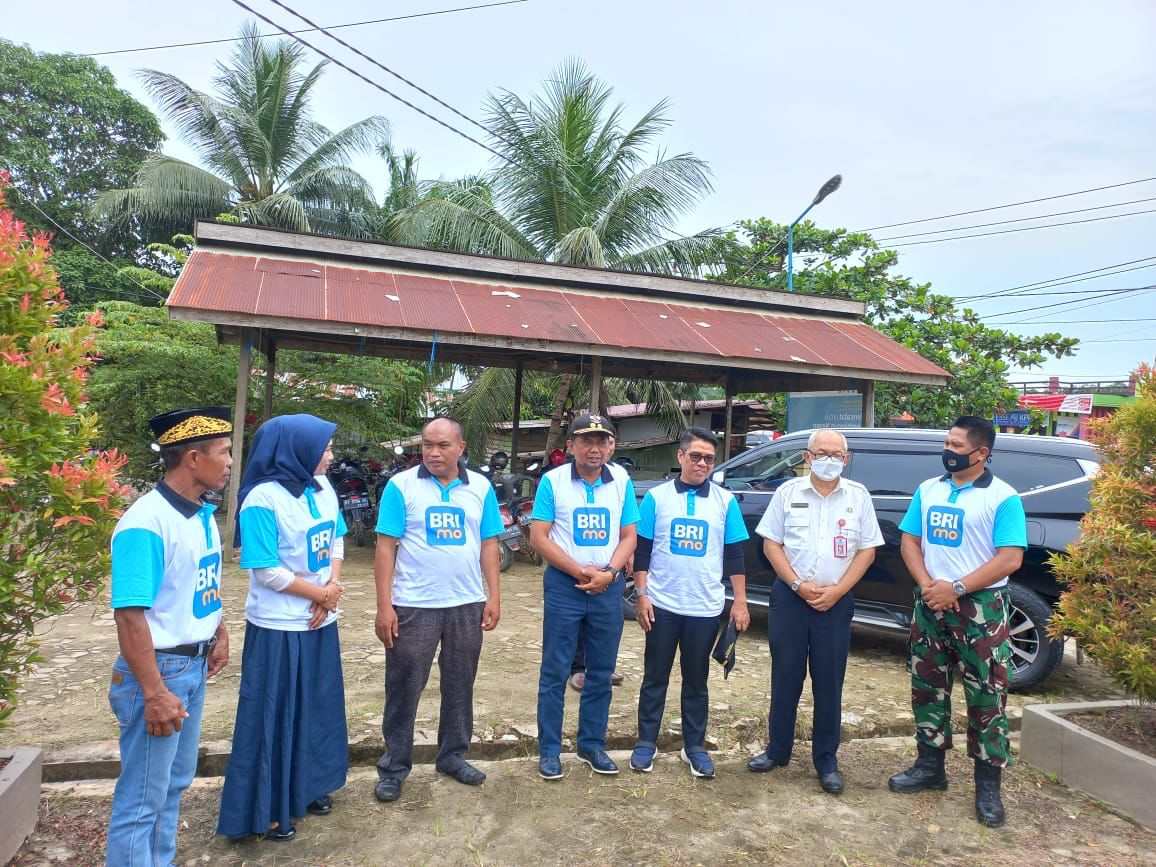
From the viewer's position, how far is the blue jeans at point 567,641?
3676 millimetres

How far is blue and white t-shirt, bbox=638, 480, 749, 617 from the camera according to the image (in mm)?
3752

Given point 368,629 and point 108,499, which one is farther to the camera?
point 368,629

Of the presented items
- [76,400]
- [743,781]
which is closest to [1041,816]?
[743,781]

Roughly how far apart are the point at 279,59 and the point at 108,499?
20.7 metres

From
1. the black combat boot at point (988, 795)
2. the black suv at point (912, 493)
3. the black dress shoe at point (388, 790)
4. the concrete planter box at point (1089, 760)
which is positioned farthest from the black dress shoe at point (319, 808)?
the concrete planter box at point (1089, 760)

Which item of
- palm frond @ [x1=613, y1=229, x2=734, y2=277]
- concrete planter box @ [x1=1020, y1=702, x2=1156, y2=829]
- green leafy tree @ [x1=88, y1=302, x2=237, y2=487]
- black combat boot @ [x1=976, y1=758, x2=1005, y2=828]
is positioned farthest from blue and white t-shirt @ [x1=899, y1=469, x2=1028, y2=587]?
palm frond @ [x1=613, y1=229, x2=734, y2=277]

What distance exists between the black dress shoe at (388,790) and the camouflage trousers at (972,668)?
2.46m

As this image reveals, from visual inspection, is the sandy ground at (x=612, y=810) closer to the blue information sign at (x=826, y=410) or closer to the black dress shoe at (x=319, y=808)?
the black dress shoe at (x=319, y=808)

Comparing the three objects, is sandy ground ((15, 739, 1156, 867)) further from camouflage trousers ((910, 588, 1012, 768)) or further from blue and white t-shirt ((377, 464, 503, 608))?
→ blue and white t-shirt ((377, 464, 503, 608))

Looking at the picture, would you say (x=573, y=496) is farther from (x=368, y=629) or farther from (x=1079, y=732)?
(x=368, y=629)

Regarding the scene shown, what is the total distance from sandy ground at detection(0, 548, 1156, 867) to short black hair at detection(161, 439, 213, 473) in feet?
5.09

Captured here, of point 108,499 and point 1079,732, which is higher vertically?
point 108,499

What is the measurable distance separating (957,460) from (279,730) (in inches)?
124

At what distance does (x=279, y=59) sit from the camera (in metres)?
19.8
